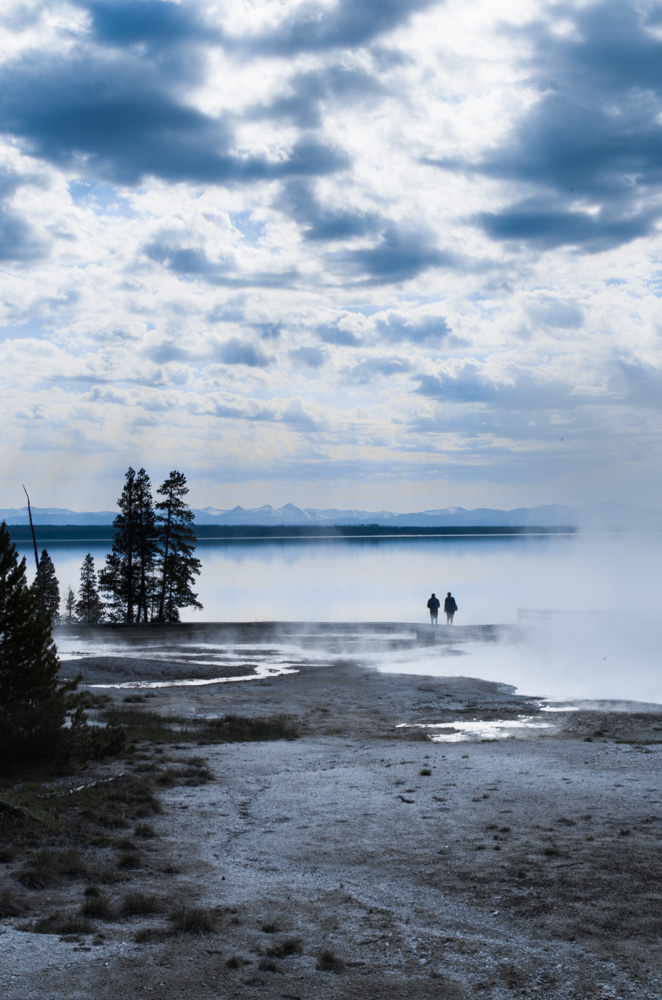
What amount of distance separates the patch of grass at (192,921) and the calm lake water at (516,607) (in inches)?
821

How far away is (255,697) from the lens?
26.0m

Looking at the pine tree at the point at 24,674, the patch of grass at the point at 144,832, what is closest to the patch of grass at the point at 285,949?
the patch of grass at the point at 144,832

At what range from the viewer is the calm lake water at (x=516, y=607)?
32.9 metres

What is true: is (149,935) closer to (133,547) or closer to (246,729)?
(246,729)

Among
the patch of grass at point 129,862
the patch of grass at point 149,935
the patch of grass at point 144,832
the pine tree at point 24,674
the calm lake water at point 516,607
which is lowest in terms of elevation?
the calm lake water at point 516,607

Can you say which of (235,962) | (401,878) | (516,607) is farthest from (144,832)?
(516,607)

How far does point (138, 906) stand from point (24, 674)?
6501mm

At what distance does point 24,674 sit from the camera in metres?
13.7

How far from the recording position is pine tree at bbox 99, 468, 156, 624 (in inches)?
2202

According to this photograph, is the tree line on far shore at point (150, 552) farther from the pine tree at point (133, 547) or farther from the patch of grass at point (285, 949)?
the patch of grass at point (285, 949)

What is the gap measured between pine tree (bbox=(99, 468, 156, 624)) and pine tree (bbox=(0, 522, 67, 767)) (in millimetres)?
41867

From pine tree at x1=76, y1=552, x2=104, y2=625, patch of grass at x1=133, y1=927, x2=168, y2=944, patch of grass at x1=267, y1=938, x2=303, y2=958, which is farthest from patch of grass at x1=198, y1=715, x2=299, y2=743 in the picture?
pine tree at x1=76, y1=552, x2=104, y2=625

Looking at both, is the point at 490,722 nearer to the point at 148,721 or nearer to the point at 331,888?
the point at 148,721

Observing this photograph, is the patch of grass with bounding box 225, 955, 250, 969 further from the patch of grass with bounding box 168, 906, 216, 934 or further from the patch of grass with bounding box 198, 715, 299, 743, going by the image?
the patch of grass with bounding box 198, 715, 299, 743
